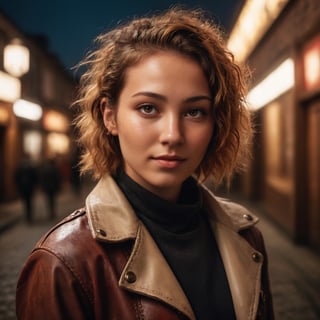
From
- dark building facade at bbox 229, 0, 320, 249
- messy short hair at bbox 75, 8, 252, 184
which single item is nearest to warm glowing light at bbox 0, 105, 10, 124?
dark building facade at bbox 229, 0, 320, 249

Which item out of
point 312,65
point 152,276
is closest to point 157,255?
point 152,276

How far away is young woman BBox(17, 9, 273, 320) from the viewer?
4.45ft

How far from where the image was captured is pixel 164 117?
60.2 inches

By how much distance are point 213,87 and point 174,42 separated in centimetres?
25

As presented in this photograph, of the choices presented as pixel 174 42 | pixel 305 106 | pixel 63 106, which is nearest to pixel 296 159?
pixel 305 106

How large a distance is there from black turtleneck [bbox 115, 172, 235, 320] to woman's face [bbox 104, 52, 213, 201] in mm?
91

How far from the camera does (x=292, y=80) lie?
795 centimetres

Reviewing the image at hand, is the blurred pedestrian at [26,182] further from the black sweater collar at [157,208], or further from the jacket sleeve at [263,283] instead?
the black sweater collar at [157,208]

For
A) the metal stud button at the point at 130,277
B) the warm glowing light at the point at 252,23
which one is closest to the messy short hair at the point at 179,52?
the metal stud button at the point at 130,277

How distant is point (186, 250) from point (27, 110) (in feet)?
50.5

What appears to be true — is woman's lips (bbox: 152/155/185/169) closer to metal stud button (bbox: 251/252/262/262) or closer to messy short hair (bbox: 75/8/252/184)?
messy short hair (bbox: 75/8/252/184)

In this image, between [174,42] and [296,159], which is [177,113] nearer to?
[174,42]

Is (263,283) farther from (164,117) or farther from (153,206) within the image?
(164,117)

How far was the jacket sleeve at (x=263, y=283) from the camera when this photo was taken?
1.77 metres
